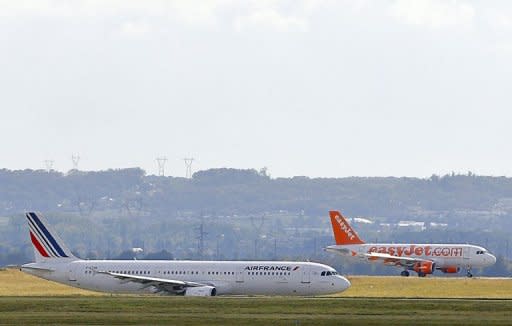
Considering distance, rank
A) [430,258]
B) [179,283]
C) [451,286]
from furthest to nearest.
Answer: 1. [430,258]
2. [451,286]
3. [179,283]

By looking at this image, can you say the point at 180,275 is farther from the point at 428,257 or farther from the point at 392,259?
the point at 428,257

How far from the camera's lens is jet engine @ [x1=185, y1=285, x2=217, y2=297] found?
401 ft

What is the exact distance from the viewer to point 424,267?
181m

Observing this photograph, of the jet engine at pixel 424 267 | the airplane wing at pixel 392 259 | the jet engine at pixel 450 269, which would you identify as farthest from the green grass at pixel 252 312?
the jet engine at pixel 450 269

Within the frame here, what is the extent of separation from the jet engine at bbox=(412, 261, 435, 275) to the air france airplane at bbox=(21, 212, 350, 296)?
183 ft

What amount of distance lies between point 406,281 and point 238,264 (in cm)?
3762

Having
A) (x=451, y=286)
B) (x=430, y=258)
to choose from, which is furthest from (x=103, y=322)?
(x=430, y=258)

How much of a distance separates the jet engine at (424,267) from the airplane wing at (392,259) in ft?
1.87

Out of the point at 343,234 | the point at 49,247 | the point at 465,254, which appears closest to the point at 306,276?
the point at 49,247

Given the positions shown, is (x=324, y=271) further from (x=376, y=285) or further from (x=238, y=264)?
(x=376, y=285)

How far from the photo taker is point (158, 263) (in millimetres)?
129250

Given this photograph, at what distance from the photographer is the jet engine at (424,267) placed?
593ft

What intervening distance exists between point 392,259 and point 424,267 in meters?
4.73

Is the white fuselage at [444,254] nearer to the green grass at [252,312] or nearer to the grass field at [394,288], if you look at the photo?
the grass field at [394,288]
